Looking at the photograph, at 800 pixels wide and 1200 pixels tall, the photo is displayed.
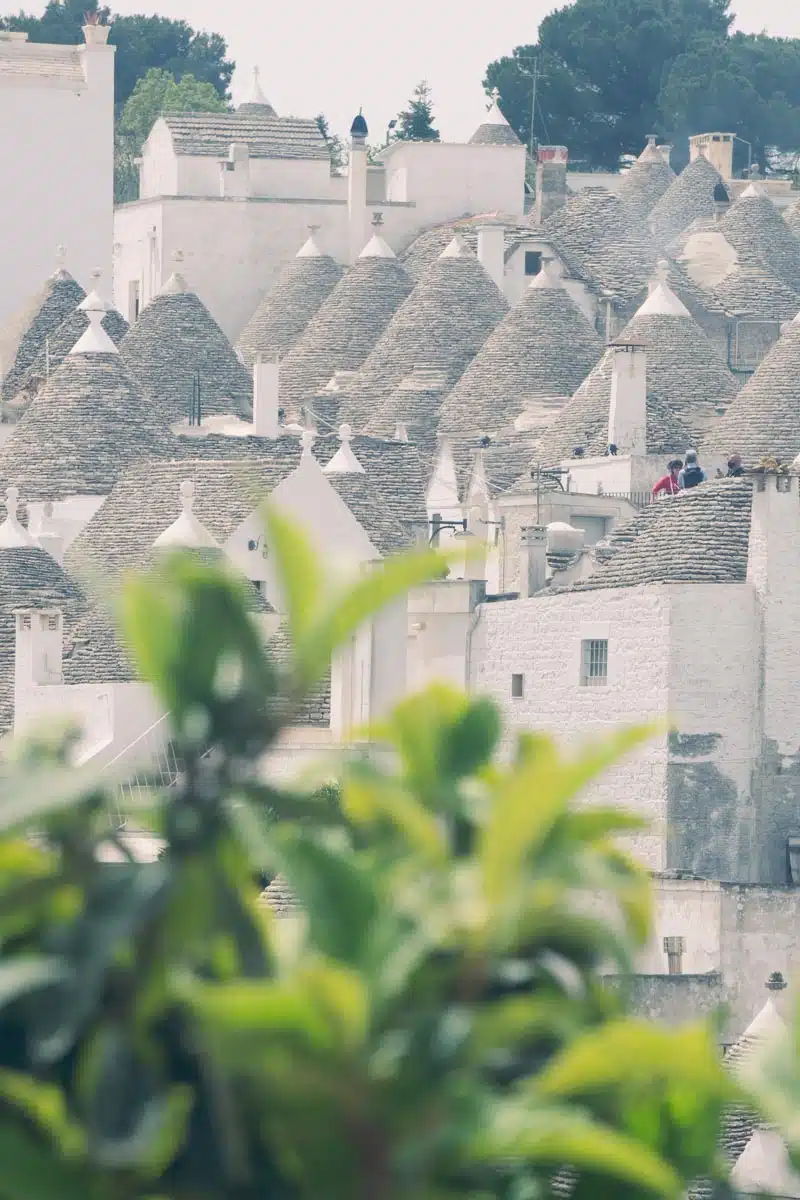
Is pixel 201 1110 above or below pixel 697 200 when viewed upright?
below

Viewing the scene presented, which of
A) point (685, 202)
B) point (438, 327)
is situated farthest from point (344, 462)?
point (685, 202)

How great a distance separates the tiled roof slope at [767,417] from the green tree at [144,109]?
4335 cm

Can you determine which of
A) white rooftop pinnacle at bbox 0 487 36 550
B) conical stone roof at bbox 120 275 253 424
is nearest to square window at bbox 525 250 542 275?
conical stone roof at bbox 120 275 253 424

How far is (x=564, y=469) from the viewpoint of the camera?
5531cm

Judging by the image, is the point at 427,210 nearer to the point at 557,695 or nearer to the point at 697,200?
the point at 697,200

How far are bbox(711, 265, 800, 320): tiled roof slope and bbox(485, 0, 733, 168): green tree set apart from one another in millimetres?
36757

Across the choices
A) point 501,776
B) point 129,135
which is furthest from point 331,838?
point 129,135

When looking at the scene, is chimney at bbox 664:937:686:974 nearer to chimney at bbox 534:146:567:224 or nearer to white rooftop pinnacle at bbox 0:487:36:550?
white rooftop pinnacle at bbox 0:487:36:550

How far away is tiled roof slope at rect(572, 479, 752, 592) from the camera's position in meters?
40.8

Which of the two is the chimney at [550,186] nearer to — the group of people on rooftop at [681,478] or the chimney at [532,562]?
the group of people on rooftop at [681,478]

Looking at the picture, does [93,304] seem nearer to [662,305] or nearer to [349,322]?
[662,305]

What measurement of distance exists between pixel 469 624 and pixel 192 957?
3570 cm

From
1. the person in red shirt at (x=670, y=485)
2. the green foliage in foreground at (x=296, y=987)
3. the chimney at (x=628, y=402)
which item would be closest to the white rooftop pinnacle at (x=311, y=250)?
the chimney at (x=628, y=402)

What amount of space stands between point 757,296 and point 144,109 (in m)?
37.9
